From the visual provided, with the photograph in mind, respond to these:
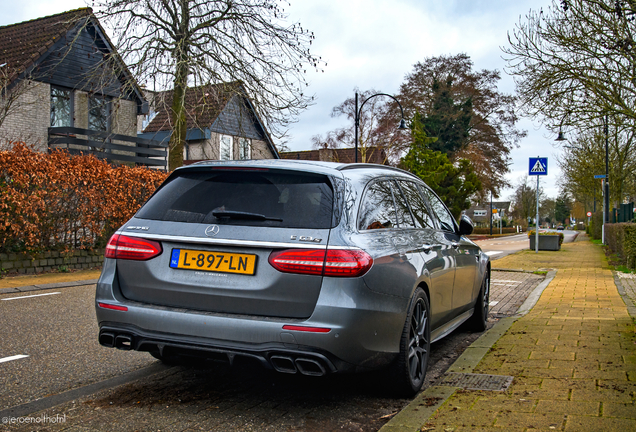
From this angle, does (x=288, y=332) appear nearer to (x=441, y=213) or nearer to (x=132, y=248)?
(x=132, y=248)

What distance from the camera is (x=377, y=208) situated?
164 inches

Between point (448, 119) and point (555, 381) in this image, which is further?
point (448, 119)

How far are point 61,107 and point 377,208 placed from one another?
23315 millimetres

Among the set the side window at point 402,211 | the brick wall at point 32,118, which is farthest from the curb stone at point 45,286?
the brick wall at point 32,118

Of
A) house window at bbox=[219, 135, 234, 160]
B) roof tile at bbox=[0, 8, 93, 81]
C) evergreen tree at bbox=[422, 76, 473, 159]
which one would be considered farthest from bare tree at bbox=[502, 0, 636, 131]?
evergreen tree at bbox=[422, 76, 473, 159]

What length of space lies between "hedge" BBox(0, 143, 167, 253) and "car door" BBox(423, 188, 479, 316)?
332 inches

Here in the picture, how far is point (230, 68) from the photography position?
64.3ft

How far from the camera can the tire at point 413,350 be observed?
3912 millimetres

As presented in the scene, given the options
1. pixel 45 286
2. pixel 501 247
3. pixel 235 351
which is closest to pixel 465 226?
pixel 235 351

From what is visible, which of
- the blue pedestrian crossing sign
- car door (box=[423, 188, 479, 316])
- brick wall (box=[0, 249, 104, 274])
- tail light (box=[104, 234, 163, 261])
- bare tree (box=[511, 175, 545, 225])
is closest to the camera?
tail light (box=[104, 234, 163, 261])

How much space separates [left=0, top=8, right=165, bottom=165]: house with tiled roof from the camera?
2044 centimetres

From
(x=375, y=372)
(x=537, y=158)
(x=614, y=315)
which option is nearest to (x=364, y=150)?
(x=537, y=158)

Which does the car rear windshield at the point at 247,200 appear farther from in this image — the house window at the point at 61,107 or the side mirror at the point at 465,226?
the house window at the point at 61,107

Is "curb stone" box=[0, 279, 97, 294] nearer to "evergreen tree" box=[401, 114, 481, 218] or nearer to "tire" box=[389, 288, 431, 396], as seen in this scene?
"tire" box=[389, 288, 431, 396]
